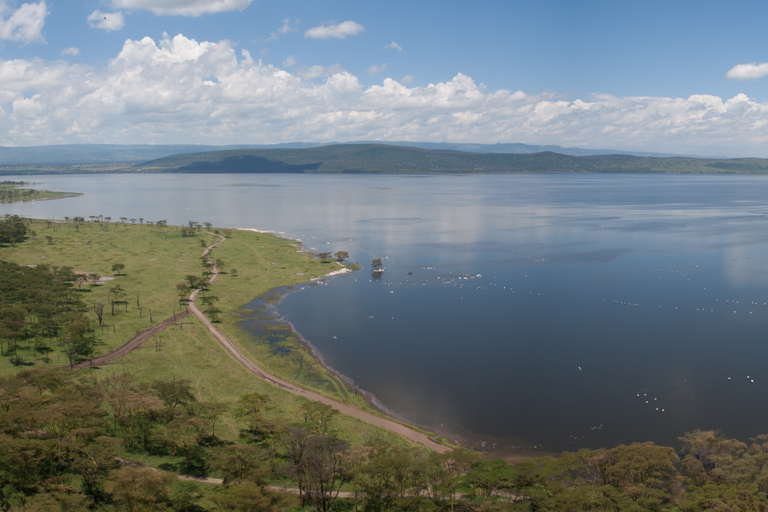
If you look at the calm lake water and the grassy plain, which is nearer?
the calm lake water

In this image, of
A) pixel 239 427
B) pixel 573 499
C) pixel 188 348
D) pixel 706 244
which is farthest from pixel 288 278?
pixel 706 244

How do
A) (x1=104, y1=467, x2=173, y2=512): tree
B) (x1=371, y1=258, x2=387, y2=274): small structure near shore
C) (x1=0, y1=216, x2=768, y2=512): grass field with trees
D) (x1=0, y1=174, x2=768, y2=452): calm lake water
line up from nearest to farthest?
(x1=104, y1=467, x2=173, y2=512): tree → (x1=0, y1=216, x2=768, y2=512): grass field with trees → (x1=0, y1=174, x2=768, y2=452): calm lake water → (x1=371, y1=258, x2=387, y2=274): small structure near shore

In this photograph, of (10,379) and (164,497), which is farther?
(10,379)

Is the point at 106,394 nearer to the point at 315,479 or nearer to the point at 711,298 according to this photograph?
the point at 315,479

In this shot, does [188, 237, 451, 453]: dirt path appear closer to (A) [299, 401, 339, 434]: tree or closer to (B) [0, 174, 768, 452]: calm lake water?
(B) [0, 174, 768, 452]: calm lake water

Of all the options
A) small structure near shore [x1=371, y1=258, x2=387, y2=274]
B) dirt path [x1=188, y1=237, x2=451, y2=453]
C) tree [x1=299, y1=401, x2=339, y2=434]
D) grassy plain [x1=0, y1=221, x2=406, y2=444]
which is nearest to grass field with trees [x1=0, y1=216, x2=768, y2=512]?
tree [x1=299, y1=401, x2=339, y2=434]

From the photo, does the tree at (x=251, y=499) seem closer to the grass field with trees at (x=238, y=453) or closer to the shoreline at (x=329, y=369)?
the grass field with trees at (x=238, y=453)

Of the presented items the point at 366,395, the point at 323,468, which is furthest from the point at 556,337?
the point at 323,468
